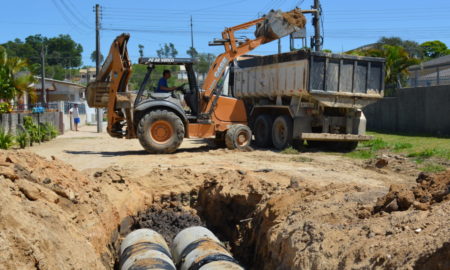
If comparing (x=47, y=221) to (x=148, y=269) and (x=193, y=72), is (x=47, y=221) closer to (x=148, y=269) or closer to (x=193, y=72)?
(x=148, y=269)

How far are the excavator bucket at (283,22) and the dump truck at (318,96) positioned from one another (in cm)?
73

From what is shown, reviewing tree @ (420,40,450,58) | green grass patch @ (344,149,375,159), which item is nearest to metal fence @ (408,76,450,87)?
green grass patch @ (344,149,375,159)

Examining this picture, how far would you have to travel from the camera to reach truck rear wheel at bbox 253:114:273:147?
16.5 metres

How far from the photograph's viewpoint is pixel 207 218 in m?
10.0

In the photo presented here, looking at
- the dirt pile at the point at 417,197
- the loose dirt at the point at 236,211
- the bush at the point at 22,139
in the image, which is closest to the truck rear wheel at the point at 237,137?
the loose dirt at the point at 236,211

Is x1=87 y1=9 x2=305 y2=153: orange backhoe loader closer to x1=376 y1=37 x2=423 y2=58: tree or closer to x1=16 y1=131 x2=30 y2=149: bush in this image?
x1=16 y1=131 x2=30 y2=149: bush

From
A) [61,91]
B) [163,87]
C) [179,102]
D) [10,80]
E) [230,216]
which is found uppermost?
[10,80]

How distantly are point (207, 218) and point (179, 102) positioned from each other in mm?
5419

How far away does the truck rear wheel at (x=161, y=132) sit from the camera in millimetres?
14180

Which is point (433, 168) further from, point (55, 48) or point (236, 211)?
point (55, 48)

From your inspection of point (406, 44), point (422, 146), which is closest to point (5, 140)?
point (422, 146)

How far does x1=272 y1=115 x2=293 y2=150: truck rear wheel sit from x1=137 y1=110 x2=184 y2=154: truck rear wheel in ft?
10.1

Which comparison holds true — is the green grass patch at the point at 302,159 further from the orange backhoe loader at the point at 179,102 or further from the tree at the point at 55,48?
the tree at the point at 55,48

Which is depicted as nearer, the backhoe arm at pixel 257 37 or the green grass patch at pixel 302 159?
the green grass patch at pixel 302 159
